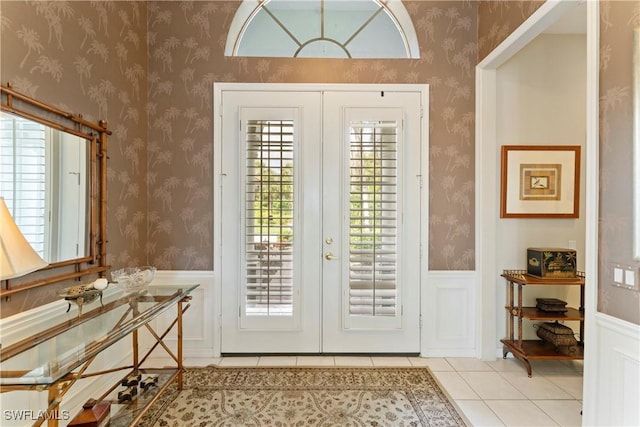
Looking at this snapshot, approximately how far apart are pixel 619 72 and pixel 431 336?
7.86ft

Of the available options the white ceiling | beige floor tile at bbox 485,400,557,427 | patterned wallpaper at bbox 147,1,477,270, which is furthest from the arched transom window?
beige floor tile at bbox 485,400,557,427

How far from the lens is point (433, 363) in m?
2.91

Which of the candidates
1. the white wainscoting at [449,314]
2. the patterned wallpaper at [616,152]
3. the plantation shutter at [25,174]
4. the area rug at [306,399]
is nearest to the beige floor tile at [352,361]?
the area rug at [306,399]

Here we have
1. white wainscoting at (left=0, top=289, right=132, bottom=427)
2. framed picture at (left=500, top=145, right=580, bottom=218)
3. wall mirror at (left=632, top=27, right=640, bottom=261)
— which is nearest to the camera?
wall mirror at (left=632, top=27, right=640, bottom=261)

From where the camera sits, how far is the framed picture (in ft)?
9.76

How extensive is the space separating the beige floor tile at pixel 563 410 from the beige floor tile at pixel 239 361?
2.23 meters

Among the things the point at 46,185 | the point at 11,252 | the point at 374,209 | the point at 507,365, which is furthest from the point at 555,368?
the point at 46,185

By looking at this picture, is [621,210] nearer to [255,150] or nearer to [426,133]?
[426,133]

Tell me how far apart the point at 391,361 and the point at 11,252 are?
2.77 metres

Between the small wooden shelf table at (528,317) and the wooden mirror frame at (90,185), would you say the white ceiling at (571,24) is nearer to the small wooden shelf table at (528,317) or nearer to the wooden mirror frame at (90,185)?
the small wooden shelf table at (528,317)

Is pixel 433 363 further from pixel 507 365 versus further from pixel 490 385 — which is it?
pixel 507 365

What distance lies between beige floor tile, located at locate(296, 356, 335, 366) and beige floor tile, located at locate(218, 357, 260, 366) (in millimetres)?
399

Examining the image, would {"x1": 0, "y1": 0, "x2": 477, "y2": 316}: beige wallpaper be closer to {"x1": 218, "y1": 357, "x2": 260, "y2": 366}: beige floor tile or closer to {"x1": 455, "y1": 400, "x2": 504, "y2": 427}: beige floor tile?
{"x1": 218, "y1": 357, "x2": 260, "y2": 366}: beige floor tile

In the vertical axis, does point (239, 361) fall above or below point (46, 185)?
below
